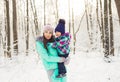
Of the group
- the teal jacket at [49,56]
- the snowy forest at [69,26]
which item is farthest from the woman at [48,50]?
the snowy forest at [69,26]

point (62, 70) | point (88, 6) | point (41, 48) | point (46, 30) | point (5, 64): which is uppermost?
point (88, 6)

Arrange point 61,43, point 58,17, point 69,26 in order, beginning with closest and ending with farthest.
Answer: point 61,43 < point 69,26 < point 58,17

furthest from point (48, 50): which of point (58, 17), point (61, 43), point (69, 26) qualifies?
point (58, 17)

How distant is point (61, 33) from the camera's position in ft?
15.6

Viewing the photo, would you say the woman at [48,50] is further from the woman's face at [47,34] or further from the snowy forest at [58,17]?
the snowy forest at [58,17]

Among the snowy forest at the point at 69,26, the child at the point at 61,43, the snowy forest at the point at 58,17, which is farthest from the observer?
the snowy forest at the point at 58,17

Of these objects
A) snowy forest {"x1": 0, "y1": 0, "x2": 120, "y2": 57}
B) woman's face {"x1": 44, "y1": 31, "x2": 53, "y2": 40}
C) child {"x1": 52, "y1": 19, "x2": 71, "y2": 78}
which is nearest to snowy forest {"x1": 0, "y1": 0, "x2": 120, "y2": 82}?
snowy forest {"x1": 0, "y1": 0, "x2": 120, "y2": 57}

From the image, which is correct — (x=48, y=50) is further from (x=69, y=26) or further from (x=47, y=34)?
(x=69, y=26)

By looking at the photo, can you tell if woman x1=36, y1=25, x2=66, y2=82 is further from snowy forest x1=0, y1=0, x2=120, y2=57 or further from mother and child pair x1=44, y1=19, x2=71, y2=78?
snowy forest x1=0, y1=0, x2=120, y2=57

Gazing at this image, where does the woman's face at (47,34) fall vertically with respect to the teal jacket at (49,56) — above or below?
above

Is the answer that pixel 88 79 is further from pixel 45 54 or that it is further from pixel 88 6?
pixel 88 6

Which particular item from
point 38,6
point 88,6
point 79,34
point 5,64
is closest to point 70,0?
point 88,6

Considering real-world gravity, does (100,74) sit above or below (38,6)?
below

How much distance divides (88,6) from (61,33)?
1190 inches
